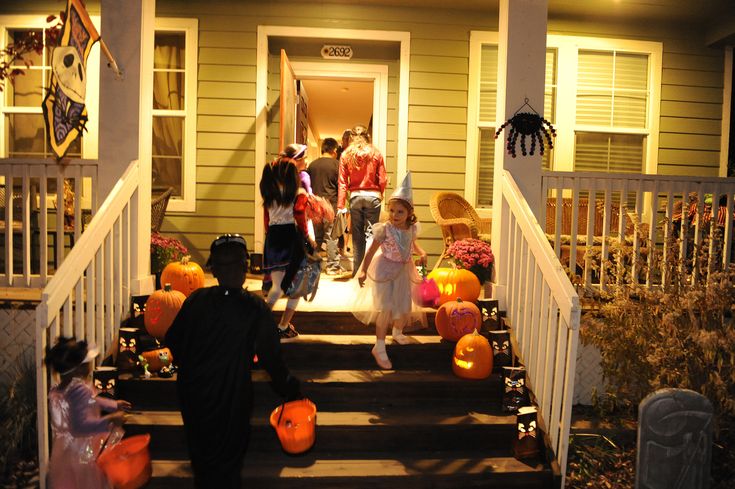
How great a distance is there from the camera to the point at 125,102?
4793 millimetres

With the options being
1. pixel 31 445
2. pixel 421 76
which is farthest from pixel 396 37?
pixel 31 445

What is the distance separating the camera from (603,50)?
7.41 m

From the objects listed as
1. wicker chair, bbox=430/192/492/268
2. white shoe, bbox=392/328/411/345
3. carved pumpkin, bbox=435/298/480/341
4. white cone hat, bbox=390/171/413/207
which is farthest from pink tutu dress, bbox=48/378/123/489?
wicker chair, bbox=430/192/492/268

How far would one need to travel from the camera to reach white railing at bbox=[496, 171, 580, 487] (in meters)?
3.53

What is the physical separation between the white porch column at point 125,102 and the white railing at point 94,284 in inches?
3.3

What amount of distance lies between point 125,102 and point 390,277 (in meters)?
2.70

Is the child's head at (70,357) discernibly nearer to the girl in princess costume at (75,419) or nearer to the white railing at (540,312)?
the girl in princess costume at (75,419)

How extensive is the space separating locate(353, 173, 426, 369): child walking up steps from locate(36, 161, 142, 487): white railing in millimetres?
1871

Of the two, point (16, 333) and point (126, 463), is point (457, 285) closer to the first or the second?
point (126, 463)

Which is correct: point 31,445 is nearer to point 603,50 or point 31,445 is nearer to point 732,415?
point 732,415

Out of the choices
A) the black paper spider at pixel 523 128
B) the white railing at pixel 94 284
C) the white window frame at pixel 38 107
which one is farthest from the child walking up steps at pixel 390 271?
the white window frame at pixel 38 107

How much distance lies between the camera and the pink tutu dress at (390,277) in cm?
428

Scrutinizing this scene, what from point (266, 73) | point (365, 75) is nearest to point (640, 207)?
point (365, 75)

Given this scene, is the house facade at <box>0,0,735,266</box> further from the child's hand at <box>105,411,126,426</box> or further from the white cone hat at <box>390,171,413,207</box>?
the child's hand at <box>105,411,126,426</box>
